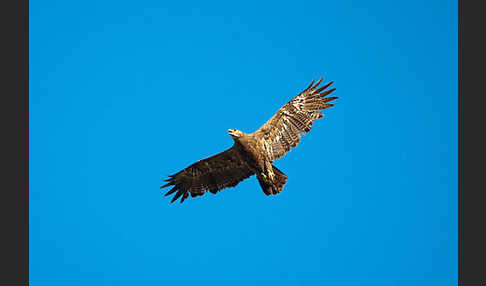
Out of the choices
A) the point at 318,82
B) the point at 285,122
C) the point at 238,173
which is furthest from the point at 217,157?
the point at 318,82

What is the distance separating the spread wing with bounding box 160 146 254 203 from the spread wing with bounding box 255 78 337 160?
0.88 meters

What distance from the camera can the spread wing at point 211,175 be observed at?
15039 mm

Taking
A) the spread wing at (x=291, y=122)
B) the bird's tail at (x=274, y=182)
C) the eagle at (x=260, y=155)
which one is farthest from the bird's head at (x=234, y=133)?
the bird's tail at (x=274, y=182)

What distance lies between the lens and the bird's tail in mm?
14477

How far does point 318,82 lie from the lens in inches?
603

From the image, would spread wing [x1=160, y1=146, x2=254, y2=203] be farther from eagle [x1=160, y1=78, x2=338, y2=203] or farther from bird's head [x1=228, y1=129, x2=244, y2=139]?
bird's head [x1=228, y1=129, x2=244, y2=139]

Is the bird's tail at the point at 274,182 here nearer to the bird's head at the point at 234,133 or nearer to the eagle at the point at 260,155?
the eagle at the point at 260,155

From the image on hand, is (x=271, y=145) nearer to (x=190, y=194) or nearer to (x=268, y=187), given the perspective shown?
(x=268, y=187)

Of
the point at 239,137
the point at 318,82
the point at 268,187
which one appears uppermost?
the point at 318,82

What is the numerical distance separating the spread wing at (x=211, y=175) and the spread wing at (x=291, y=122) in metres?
0.88

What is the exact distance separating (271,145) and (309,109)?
4.48 ft

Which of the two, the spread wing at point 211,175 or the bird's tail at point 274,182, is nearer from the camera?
the bird's tail at point 274,182

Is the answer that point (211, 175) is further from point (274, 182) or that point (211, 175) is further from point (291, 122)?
point (291, 122)

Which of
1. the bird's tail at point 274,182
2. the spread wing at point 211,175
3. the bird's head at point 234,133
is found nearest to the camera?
the bird's head at point 234,133
